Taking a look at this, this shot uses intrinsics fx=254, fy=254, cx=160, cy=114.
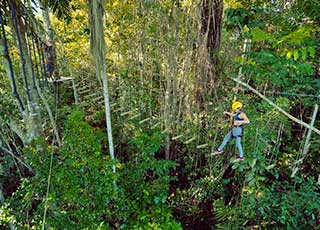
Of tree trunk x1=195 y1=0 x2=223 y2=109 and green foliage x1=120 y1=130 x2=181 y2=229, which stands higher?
tree trunk x1=195 y1=0 x2=223 y2=109

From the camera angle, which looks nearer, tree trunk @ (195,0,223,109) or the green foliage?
the green foliage

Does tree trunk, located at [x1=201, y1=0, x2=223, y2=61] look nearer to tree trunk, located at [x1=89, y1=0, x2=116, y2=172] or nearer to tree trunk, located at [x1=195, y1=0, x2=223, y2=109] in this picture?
tree trunk, located at [x1=195, y1=0, x2=223, y2=109]

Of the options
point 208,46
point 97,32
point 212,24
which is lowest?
point 208,46

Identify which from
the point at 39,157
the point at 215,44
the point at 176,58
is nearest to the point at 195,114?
the point at 176,58

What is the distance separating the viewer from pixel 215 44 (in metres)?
2.87

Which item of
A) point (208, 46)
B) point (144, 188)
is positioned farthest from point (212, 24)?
point (144, 188)

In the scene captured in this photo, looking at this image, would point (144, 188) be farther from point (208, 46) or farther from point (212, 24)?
point (212, 24)

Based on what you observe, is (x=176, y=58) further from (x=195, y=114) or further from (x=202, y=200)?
(x=202, y=200)

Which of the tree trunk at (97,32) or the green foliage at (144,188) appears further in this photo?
the green foliage at (144,188)

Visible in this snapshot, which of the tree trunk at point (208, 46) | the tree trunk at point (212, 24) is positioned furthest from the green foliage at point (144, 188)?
the tree trunk at point (212, 24)

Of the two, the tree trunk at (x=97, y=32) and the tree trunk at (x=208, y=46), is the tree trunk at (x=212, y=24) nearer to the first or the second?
the tree trunk at (x=208, y=46)

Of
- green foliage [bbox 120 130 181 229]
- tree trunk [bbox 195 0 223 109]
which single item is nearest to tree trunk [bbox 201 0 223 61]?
tree trunk [bbox 195 0 223 109]

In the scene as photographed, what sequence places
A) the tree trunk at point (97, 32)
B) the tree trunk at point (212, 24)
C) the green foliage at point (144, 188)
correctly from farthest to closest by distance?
the tree trunk at point (212, 24), the green foliage at point (144, 188), the tree trunk at point (97, 32)

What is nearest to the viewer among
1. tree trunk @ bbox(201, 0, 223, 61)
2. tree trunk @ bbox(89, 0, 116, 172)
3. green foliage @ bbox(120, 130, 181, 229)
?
tree trunk @ bbox(89, 0, 116, 172)
